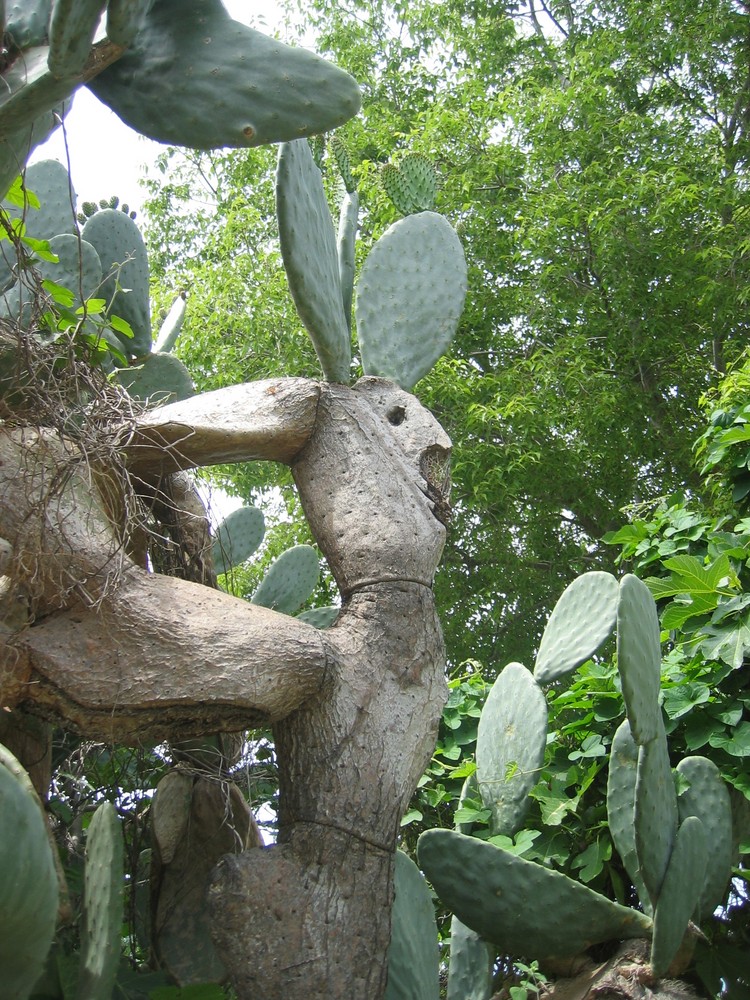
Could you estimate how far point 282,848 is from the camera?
1.43 meters

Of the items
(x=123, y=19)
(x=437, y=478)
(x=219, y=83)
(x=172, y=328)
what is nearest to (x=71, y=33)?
(x=123, y=19)

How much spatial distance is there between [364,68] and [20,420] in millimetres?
7239

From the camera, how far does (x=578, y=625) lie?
6.84 feet

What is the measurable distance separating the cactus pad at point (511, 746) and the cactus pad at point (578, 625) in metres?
0.06

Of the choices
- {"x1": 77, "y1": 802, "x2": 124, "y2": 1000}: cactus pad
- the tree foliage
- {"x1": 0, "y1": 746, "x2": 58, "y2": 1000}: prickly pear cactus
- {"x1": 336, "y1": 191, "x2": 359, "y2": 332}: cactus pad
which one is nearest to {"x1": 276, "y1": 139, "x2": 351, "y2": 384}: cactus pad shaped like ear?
{"x1": 336, "y1": 191, "x2": 359, "y2": 332}: cactus pad

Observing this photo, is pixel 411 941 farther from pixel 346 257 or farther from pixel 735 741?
pixel 346 257

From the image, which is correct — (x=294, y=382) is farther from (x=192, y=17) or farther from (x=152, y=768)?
(x=152, y=768)

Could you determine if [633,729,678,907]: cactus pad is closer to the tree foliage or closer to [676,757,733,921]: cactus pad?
[676,757,733,921]: cactus pad

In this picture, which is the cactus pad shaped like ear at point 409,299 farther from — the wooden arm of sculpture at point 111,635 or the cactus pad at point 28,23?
the cactus pad at point 28,23

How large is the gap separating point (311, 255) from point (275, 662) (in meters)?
0.64

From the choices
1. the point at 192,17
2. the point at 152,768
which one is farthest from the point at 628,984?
the point at 192,17

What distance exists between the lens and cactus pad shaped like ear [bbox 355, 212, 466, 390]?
6.17 feet

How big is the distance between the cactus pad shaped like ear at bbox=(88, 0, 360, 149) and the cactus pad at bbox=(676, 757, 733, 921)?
3.81 feet

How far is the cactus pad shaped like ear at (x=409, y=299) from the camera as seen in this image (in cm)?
188
